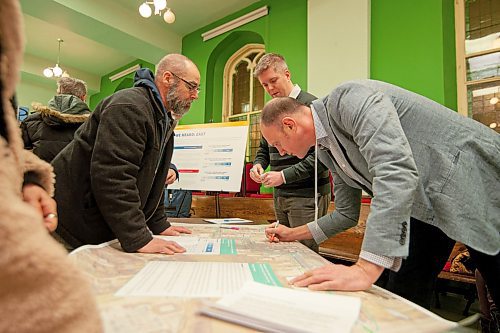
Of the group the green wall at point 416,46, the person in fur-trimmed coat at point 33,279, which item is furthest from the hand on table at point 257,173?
the green wall at point 416,46

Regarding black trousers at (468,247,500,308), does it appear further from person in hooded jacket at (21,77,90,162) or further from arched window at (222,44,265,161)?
arched window at (222,44,265,161)

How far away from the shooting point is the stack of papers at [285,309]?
1.64ft

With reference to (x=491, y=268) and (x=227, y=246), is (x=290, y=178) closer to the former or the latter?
(x=227, y=246)

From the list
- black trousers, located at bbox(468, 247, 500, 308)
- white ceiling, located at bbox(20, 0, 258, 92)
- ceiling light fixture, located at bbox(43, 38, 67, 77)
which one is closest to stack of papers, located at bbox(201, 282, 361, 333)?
black trousers, located at bbox(468, 247, 500, 308)

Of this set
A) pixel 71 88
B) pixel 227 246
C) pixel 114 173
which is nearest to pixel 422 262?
pixel 227 246

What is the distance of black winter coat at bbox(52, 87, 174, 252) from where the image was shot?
105 cm

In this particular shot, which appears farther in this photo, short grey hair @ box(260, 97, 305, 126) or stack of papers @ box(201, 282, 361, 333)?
short grey hair @ box(260, 97, 305, 126)

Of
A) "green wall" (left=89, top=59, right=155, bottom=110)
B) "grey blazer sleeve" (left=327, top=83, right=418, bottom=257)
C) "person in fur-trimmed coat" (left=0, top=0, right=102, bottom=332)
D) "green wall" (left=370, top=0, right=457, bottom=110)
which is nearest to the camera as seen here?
"person in fur-trimmed coat" (left=0, top=0, right=102, bottom=332)

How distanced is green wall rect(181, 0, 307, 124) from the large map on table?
146 inches

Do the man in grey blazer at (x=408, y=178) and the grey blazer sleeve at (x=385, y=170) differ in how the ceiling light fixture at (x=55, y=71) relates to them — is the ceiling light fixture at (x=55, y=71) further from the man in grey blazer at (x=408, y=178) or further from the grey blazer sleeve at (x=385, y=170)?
the grey blazer sleeve at (x=385, y=170)

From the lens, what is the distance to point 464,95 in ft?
11.1

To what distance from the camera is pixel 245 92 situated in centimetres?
581

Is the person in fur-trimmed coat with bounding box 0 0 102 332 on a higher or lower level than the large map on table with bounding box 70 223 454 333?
higher

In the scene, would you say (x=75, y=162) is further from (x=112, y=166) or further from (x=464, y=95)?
(x=464, y=95)
